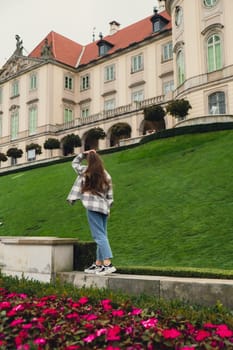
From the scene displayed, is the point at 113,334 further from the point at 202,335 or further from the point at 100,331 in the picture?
the point at 202,335

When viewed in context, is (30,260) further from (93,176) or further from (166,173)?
(166,173)

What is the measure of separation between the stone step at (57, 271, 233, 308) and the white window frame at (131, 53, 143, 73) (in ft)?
117

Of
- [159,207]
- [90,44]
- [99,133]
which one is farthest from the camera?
[90,44]

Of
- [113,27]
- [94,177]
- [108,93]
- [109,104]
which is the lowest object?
[94,177]

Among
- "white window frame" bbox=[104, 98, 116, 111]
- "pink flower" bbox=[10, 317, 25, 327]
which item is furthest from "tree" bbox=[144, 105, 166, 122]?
"pink flower" bbox=[10, 317, 25, 327]

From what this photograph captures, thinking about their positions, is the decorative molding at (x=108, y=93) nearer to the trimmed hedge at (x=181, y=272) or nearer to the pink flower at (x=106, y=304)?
the trimmed hedge at (x=181, y=272)

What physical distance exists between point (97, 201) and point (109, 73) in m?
38.0

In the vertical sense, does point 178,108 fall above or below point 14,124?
below

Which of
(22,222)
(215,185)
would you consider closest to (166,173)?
(215,185)

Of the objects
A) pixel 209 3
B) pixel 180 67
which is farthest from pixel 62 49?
pixel 209 3

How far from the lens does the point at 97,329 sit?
127 inches

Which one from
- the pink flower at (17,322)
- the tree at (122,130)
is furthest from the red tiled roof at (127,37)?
the pink flower at (17,322)

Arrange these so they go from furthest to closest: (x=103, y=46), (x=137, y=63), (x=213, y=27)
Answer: (x=103, y=46), (x=137, y=63), (x=213, y=27)

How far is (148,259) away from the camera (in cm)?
738
